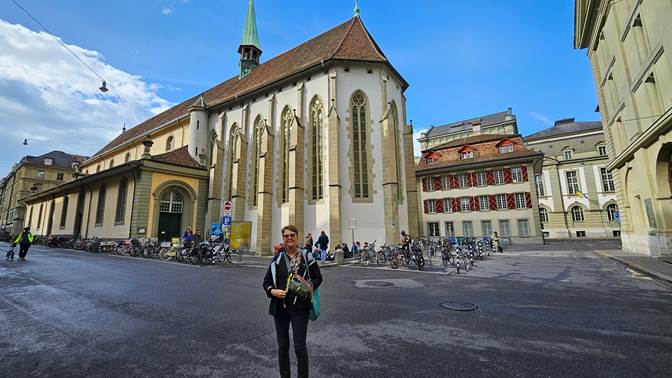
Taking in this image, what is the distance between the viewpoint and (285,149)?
21.7 m

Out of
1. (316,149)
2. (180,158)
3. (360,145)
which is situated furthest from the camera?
(180,158)

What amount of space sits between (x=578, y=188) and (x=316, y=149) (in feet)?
122

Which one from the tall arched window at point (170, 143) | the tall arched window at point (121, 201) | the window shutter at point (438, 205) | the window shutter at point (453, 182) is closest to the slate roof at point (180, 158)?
the tall arched window at point (121, 201)

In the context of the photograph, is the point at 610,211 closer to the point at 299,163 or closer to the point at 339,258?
the point at 339,258

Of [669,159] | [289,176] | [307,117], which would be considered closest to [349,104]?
[307,117]

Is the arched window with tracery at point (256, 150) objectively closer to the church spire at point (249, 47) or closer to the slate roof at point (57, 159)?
the church spire at point (249, 47)

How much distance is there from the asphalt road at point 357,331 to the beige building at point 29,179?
205 feet

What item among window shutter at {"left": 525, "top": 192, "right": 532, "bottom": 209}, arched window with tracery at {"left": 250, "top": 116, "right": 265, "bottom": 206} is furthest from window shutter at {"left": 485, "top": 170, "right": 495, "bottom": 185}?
arched window with tracery at {"left": 250, "top": 116, "right": 265, "bottom": 206}

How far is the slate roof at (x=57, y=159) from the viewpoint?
57000 millimetres

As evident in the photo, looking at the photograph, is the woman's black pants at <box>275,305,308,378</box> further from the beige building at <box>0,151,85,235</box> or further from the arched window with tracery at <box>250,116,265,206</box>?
the beige building at <box>0,151,85,235</box>

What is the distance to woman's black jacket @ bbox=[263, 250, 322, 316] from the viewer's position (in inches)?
98.4

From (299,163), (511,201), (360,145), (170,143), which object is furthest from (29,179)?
(511,201)

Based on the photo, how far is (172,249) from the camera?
15.9 metres

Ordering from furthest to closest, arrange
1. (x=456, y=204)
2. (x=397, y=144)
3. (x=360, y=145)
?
1. (x=456, y=204)
2. (x=397, y=144)
3. (x=360, y=145)
